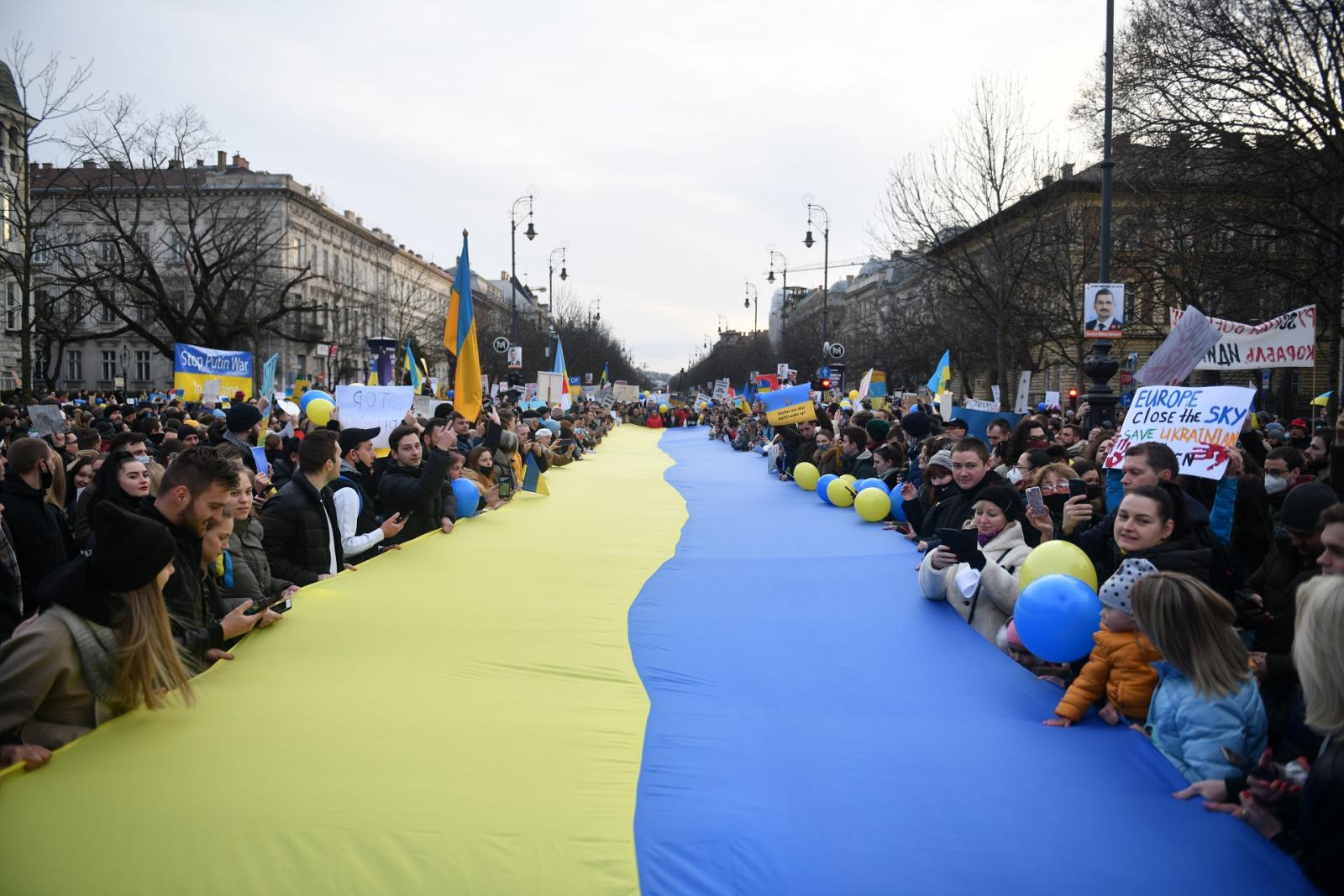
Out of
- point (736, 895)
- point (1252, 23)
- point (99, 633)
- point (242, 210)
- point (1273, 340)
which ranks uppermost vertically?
point (242, 210)

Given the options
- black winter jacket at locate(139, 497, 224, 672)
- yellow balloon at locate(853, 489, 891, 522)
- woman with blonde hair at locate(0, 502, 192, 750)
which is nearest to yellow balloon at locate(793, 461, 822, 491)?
yellow balloon at locate(853, 489, 891, 522)

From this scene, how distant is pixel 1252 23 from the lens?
1795 cm

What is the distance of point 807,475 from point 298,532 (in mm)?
10132

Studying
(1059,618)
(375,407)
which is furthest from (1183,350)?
(375,407)

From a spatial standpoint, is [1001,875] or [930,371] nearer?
[1001,875]

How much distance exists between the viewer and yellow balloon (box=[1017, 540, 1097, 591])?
5.15 meters

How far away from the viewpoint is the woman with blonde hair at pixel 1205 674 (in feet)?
11.5

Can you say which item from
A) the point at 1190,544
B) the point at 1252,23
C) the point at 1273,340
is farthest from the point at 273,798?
the point at 1252,23

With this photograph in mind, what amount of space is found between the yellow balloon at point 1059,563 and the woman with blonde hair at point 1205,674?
1474 millimetres

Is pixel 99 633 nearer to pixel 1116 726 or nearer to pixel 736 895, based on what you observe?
pixel 736 895

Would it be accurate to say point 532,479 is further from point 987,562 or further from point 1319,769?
point 1319,769

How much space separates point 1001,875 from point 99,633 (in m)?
3.17

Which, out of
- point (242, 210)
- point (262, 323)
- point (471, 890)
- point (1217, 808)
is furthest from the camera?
point (242, 210)

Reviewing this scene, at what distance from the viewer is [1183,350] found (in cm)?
993
